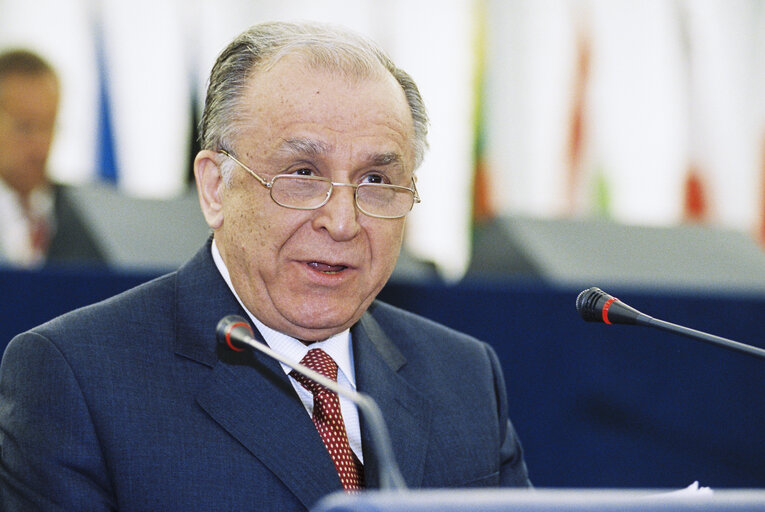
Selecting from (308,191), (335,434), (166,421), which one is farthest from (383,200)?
(166,421)

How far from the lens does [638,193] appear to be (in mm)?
5965

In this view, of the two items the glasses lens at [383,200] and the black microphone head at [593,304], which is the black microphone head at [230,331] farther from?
the black microphone head at [593,304]

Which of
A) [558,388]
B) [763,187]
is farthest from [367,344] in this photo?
[763,187]

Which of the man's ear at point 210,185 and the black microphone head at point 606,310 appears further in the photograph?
the man's ear at point 210,185

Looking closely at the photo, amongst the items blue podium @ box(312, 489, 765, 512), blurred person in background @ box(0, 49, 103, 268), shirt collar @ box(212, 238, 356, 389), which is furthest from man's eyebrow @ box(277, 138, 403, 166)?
blurred person in background @ box(0, 49, 103, 268)

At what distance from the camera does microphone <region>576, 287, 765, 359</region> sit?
54.9 inches

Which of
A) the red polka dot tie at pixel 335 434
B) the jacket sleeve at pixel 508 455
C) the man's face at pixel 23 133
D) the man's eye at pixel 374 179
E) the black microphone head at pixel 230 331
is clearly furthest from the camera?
the man's face at pixel 23 133

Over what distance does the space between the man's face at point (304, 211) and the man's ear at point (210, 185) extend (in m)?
0.03

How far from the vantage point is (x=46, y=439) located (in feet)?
4.65

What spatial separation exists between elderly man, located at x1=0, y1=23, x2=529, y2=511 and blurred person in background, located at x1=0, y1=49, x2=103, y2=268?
257 centimetres

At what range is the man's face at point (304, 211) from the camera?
1616 mm

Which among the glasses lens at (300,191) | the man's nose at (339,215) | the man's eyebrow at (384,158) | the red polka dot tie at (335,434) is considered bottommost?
the red polka dot tie at (335,434)

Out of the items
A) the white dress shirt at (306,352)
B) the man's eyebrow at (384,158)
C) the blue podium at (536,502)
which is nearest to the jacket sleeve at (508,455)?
the white dress shirt at (306,352)

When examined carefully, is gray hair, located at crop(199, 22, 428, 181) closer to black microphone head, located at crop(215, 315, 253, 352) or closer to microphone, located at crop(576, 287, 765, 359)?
black microphone head, located at crop(215, 315, 253, 352)
